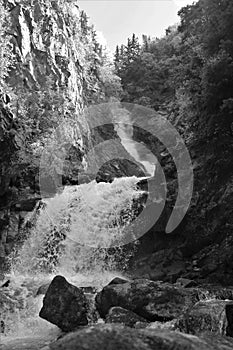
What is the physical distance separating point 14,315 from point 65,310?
2319 mm

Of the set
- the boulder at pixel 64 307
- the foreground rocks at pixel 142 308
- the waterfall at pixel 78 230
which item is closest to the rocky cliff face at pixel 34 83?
the waterfall at pixel 78 230

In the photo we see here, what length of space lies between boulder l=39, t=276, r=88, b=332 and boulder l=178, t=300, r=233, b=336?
2952 millimetres

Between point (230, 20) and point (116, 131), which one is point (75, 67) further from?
point (230, 20)

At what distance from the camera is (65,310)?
317 inches

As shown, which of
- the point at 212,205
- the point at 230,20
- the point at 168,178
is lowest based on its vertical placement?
the point at 212,205

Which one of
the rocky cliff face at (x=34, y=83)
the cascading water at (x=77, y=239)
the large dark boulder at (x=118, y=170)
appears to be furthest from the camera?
the large dark boulder at (x=118, y=170)

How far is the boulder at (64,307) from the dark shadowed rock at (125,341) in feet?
17.9

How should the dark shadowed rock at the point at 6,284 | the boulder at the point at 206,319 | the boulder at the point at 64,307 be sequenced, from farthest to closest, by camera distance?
1. the dark shadowed rock at the point at 6,284
2. the boulder at the point at 64,307
3. the boulder at the point at 206,319

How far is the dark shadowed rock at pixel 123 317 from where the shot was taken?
7.14 meters

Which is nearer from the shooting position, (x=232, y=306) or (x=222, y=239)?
(x=232, y=306)

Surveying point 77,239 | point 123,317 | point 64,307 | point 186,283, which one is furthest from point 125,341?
point 77,239

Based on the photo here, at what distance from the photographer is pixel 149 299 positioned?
7879 mm

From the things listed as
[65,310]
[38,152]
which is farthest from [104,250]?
[38,152]

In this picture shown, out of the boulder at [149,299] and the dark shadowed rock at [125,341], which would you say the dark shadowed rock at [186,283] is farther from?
the dark shadowed rock at [125,341]
